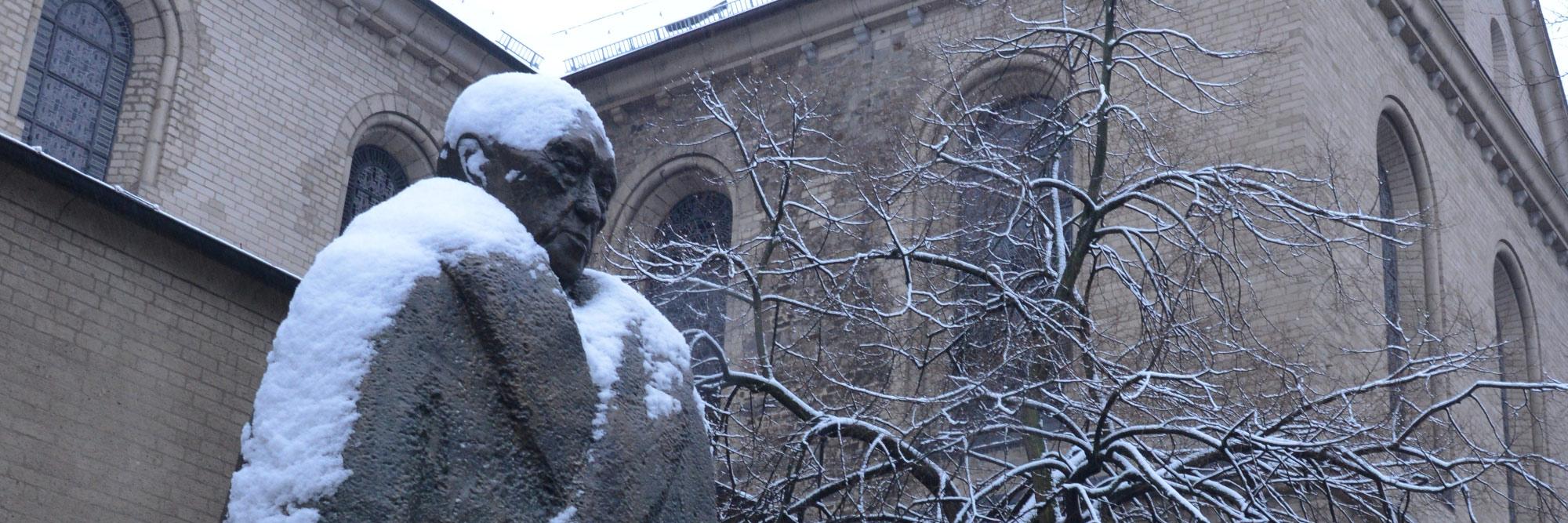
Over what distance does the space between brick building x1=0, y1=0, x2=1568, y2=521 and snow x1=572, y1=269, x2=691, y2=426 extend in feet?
27.9

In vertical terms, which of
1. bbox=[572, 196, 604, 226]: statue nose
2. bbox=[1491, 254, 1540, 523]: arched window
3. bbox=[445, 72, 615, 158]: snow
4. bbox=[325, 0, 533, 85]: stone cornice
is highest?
bbox=[325, 0, 533, 85]: stone cornice

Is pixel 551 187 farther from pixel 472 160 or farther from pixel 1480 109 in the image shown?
pixel 1480 109

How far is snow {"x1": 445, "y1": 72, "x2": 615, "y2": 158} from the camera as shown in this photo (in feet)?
11.4

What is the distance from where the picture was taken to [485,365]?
3.14 meters

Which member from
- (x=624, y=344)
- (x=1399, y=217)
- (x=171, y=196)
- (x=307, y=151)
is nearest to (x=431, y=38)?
(x=307, y=151)

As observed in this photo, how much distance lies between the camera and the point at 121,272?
39.4 ft

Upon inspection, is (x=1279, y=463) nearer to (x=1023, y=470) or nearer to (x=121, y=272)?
(x=1023, y=470)

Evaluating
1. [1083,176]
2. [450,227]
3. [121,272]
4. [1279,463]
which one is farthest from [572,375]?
[1083,176]

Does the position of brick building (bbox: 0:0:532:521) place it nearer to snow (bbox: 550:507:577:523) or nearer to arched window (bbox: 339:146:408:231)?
arched window (bbox: 339:146:408:231)

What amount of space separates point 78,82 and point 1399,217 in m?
13.5

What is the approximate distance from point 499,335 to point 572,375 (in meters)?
0.18

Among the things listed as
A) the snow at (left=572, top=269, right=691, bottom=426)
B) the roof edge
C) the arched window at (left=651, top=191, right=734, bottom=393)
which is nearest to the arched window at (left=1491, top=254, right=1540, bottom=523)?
the arched window at (left=651, top=191, right=734, bottom=393)

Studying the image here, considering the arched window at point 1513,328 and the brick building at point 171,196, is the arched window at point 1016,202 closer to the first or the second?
the brick building at point 171,196

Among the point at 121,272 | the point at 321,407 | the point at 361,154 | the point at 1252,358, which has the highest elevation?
the point at 361,154
